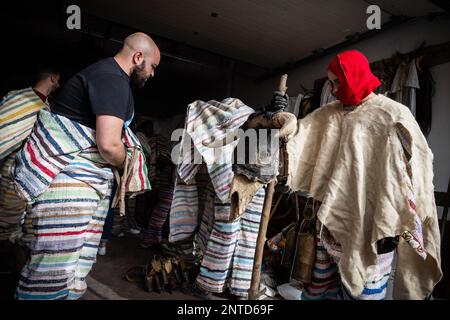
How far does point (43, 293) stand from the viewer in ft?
5.34

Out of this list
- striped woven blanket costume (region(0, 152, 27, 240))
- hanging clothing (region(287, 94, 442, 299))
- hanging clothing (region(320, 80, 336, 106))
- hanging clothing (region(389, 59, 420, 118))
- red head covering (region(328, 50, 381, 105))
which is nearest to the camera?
hanging clothing (region(287, 94, 442, 299))

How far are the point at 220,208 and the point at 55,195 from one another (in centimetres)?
134

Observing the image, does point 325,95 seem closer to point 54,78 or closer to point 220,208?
point 220,208

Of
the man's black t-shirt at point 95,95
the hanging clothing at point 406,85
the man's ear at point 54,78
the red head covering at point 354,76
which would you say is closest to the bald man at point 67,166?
the man's black t-shirt at point 95,95

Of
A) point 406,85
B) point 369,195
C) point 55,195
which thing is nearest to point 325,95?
point 406,85

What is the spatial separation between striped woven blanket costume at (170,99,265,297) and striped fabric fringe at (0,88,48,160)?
121 cm

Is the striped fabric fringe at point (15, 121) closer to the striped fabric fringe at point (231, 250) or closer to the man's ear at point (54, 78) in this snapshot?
the man's ear at point (54, 78)

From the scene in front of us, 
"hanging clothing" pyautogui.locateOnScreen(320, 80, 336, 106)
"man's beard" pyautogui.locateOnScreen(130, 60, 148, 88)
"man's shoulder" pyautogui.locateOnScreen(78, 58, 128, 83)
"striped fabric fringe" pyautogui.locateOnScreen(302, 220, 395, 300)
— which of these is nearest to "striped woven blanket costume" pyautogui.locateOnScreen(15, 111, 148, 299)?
"man's shoulder" pyautogui.locateOnScreen(78, 58, 128, 83)

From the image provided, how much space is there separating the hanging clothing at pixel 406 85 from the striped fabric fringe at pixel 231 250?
2233 millimetres

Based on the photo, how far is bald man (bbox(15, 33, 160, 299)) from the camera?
158 centimetres

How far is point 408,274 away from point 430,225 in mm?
290

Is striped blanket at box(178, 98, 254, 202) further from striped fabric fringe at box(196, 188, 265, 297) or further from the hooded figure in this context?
the hooded figure

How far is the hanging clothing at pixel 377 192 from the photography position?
1.32m

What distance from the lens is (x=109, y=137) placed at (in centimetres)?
160
